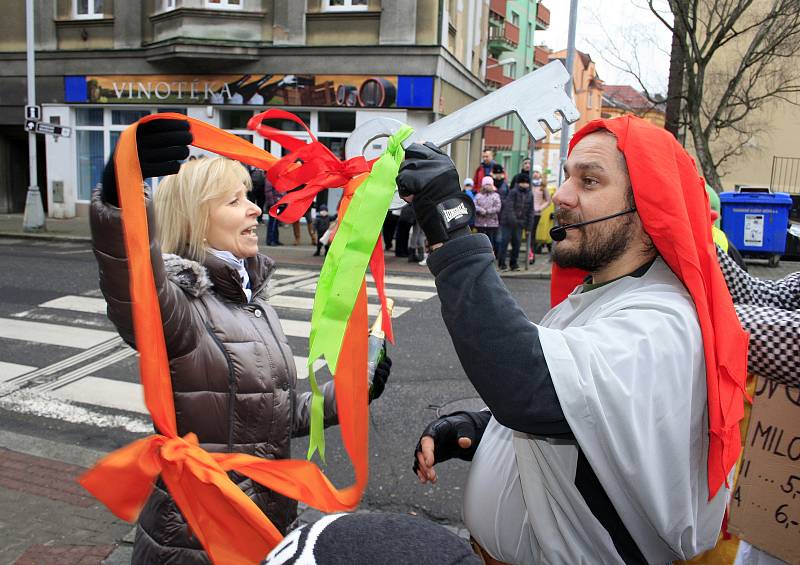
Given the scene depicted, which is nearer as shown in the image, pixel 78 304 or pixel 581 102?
pixel 78 304

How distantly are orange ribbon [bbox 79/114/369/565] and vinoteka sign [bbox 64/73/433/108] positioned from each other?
1533cm

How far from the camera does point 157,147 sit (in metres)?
1.75

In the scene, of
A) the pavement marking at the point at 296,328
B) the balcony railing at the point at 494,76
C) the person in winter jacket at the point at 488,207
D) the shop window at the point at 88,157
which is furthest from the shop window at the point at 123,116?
the balcony railing at the point at 494,76

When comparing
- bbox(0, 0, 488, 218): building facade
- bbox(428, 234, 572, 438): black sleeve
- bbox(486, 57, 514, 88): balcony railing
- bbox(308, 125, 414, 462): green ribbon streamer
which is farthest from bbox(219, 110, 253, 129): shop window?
bbox(486, 57, 514, 88): balcony railing

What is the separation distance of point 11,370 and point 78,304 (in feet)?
8.34

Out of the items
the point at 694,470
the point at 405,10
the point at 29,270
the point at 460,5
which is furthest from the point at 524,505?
the point at 460,5

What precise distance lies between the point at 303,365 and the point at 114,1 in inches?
661

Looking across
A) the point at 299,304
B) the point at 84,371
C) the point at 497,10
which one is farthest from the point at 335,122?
the point at 497,10

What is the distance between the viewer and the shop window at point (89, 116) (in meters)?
19.9

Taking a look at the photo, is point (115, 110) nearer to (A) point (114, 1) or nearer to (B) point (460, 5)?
(A) point (114, 1)

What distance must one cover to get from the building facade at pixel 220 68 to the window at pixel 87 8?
0.04 m

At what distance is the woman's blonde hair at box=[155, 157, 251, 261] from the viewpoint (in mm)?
2223

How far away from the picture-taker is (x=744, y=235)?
13.3m

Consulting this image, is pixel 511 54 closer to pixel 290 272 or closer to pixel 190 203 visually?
pixel 290 272
